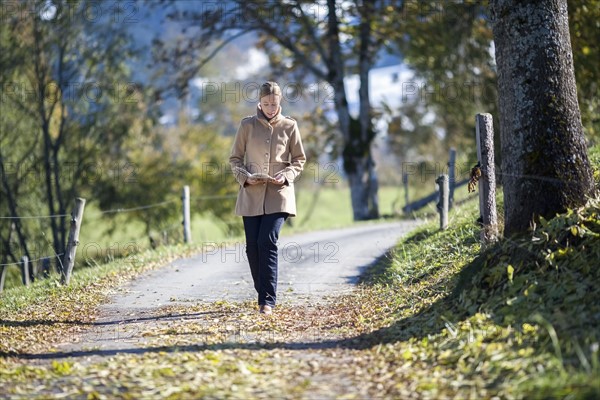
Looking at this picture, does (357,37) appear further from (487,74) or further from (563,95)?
(563,95)

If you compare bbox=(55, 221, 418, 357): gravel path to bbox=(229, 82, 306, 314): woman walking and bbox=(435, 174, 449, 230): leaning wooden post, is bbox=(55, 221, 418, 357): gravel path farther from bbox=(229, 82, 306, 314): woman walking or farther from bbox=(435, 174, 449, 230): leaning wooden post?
bbox=(435, 174, 449, 230): leaning wooden post

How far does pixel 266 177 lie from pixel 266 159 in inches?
12.2

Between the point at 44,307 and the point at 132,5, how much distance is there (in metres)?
19.8

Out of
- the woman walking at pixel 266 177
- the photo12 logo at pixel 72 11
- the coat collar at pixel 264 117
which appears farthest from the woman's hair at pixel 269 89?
the photo12 logo at pixel 72 11

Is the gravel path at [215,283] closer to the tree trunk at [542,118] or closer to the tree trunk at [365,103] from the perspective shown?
the tree trunk at [542,118]

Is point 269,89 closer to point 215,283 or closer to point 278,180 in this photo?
point 278,180

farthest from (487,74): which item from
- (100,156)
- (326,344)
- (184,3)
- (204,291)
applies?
(326,344)

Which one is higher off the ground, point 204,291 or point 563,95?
point 563,95

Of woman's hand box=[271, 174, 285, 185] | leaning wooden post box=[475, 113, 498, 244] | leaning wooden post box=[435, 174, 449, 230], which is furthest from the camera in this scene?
leaning wooden post box=[435, 174, 449, 230]

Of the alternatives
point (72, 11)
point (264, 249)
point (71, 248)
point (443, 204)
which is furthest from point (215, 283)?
point (72, 11)

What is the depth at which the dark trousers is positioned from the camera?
8.76 meters

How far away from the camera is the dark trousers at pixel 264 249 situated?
876 cm

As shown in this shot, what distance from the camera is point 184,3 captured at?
29.6m

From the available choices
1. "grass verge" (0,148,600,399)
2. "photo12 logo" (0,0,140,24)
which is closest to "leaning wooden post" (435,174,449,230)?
"grass verge" (0,148,600,399)
